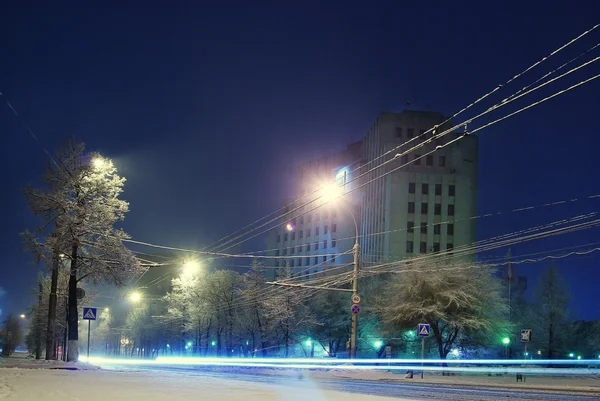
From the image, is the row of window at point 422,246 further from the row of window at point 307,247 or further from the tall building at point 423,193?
the row of window at point 307,247

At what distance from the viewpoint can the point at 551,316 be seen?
57656 millimetres

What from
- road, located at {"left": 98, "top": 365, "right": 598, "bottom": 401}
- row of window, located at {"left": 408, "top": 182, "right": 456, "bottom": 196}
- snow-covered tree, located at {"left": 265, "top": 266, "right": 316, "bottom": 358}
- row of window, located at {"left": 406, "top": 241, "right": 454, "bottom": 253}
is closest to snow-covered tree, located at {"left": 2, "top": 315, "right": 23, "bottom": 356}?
snow-covered tree, located at {"left": 265, "top": 266, "right": 316, "bottom": 358}

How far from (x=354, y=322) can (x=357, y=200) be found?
71333 mm

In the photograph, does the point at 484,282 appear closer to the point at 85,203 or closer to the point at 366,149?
the point at 85,203

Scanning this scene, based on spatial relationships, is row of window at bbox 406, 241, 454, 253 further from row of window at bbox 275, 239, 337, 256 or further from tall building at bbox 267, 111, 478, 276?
row of window at bbox 275, 239, 337, 256

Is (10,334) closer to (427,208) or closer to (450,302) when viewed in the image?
(427,208)

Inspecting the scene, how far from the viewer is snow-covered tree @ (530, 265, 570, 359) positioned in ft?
189

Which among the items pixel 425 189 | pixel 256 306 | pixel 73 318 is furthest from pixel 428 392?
pixel 425 189

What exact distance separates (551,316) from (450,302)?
2117 cm

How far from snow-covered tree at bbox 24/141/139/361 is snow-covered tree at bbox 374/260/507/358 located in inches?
808

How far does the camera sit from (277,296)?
56.4m

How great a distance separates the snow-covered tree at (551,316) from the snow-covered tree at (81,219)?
138 ft

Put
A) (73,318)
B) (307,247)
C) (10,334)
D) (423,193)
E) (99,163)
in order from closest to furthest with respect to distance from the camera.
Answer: (73,318)
(99,163)
(10,334)
(423,193)
(307,247)

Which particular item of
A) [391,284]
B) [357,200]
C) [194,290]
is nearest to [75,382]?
[391,284]
